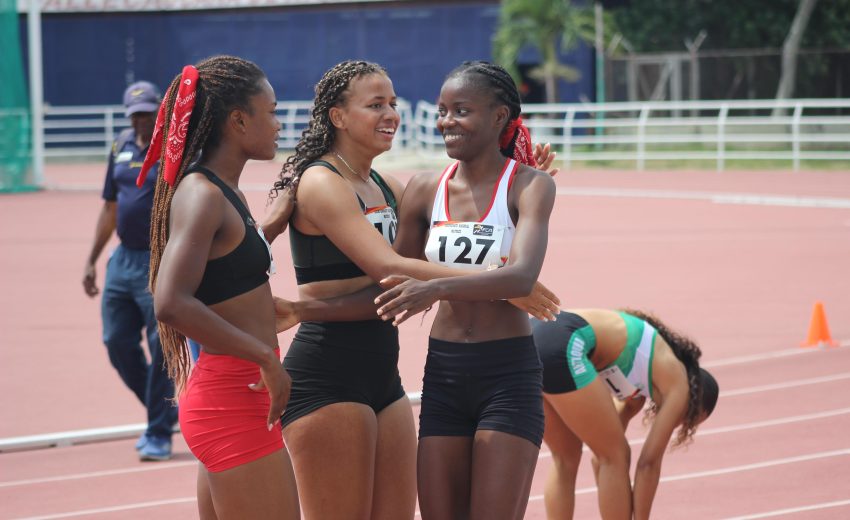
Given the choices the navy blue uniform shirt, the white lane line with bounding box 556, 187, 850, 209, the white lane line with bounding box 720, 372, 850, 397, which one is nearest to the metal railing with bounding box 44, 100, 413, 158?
the white lane line with bounding box 556, 187, 850, 209

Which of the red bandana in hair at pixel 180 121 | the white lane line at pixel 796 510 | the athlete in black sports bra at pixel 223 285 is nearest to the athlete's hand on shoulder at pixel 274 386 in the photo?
the athlete in black sports bra at pixel 223 285

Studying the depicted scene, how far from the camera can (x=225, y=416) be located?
361 centimetres

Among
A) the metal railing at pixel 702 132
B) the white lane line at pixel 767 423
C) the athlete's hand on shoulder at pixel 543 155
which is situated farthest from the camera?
the metal railing at pixel 702 132

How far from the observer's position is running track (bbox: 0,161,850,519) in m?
6.65

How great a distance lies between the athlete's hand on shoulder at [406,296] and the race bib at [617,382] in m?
2.17

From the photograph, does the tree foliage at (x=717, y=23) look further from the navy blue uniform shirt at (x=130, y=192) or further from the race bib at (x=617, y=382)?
the race bib at (x=617, y=382)

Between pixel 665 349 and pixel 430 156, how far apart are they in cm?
2420

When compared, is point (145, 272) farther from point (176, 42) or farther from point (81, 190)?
point (176, 42)

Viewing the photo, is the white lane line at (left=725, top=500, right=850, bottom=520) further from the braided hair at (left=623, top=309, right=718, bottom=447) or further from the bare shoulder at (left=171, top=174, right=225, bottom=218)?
the bare shoulder at (left=171, top=174, right=225, bottom=218)

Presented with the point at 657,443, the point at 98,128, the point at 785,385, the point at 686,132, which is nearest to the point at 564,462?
the point at 657,443

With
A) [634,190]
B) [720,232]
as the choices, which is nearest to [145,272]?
[720,232]

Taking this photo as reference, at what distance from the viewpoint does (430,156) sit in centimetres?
2986

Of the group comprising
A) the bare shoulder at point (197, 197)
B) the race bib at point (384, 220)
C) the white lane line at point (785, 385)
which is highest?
the bare shoulder at point (197, 197)

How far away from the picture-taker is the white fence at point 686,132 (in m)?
26.2
